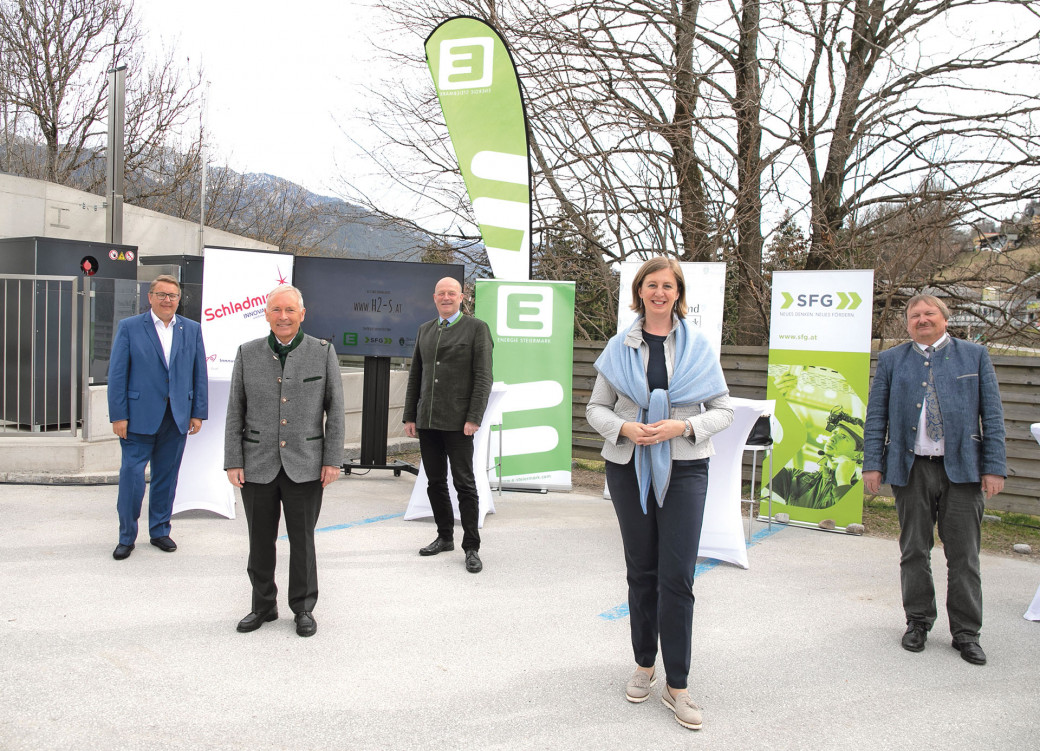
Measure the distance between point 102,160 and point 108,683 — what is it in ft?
71.2

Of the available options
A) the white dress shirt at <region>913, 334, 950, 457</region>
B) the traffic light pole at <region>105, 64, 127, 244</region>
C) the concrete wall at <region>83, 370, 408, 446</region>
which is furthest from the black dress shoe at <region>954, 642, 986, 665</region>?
the traffic light pole at <region>105, 64, 127, 244</region>

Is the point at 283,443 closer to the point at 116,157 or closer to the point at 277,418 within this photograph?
the point at 277,418

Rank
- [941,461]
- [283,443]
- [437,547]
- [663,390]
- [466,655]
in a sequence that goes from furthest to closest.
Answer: [437,547]
[941,461]
[283,443]
[466,655]
[663,390]

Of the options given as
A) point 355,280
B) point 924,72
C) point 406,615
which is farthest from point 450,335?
point 924,72

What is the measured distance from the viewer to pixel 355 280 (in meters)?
6.93

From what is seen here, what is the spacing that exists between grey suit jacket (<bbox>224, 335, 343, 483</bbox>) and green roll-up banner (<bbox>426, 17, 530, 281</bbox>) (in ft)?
12.6

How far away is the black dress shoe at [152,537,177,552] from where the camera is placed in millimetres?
4855

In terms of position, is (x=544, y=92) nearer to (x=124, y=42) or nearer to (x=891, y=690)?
(x=891, y=690)

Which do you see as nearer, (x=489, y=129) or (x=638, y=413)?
(x=638, y=413)

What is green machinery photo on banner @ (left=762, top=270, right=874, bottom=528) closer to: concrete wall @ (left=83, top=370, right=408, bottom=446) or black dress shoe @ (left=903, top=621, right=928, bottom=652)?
black dress shoe @ (left=903, top=621, right=928, bottom=652)

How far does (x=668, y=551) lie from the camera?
2785 mm

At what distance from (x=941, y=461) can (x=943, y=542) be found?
400 millimetres

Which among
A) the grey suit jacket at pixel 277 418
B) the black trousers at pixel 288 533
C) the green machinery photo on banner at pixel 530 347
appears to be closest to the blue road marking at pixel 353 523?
the green machinery photo on banner at pixel 530 347

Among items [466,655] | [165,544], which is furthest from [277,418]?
[165,544]
